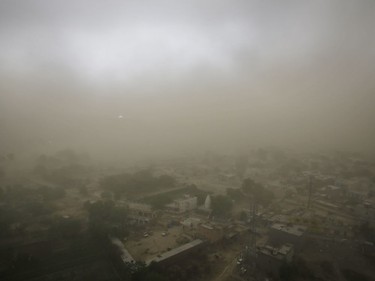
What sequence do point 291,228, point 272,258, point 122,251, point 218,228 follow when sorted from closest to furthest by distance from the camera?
point 272,258
point 122,251
point 218,228
point 291,228

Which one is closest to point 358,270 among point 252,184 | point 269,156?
point 252,184

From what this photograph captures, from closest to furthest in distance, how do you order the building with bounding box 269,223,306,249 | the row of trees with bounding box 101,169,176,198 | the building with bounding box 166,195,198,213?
the building with bounding box 269,223,306,249 < the building with bounding box 166,195,198,213 < the row of trees with bounding box 101,169,176,198

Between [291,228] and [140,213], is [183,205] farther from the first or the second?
[291,228]

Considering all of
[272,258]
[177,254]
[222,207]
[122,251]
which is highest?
[222,207]

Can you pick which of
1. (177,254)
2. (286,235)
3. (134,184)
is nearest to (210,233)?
(177,254)

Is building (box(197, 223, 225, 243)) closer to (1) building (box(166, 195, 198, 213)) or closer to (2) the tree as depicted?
(2) the tree

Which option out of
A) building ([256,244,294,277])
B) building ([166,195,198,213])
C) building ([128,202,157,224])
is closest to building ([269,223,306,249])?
building ([256,244,294,277])

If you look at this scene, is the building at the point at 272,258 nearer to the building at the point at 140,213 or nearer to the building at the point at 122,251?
the building at the point at 122,251

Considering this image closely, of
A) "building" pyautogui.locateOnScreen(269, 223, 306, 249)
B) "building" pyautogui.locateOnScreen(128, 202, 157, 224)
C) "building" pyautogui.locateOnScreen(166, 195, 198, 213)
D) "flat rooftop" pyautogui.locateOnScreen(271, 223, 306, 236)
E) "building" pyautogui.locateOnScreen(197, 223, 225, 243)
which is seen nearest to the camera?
A: "building" pyautogui.locateOnScreen(269, 223, 306, 249)
